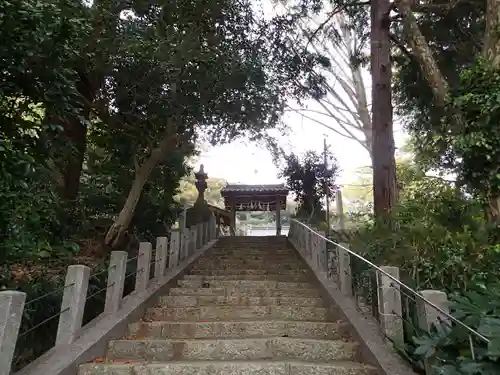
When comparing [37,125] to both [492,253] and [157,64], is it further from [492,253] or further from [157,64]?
[492,253]

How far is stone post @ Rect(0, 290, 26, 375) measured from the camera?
2416 mm

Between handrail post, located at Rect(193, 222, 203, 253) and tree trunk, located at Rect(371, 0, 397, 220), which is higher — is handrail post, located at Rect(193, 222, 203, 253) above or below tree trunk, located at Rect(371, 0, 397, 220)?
below

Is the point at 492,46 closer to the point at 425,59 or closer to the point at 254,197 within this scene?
the point at 425,59

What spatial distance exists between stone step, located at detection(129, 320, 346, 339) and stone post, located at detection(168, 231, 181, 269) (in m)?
2.38

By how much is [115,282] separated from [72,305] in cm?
87

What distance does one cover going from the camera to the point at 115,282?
4203 millimetres

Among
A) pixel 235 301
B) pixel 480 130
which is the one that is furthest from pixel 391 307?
pixel 480 130

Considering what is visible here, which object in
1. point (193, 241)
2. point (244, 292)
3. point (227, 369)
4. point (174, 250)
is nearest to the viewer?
point (227, 369)

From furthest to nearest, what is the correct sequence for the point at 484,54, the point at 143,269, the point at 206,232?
the point at 206,232
the point at 484,54
the point at 143,269

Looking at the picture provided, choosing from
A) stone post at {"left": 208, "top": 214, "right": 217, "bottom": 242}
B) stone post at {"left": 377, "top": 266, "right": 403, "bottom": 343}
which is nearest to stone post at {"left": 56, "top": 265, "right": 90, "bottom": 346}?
stone post at {"left": 377, "top": 266, "right": 403, "bottom": 343}

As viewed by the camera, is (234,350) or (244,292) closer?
(234,350)

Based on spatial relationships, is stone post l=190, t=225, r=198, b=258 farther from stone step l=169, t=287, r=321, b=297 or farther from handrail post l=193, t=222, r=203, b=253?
stone step l=169, t=287, r=321, b=297

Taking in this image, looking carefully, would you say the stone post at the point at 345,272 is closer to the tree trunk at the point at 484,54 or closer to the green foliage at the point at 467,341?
the tree trunk at the point at 484,54

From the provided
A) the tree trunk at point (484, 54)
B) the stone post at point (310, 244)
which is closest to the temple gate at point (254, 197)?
the stone post at point (310, 244)
